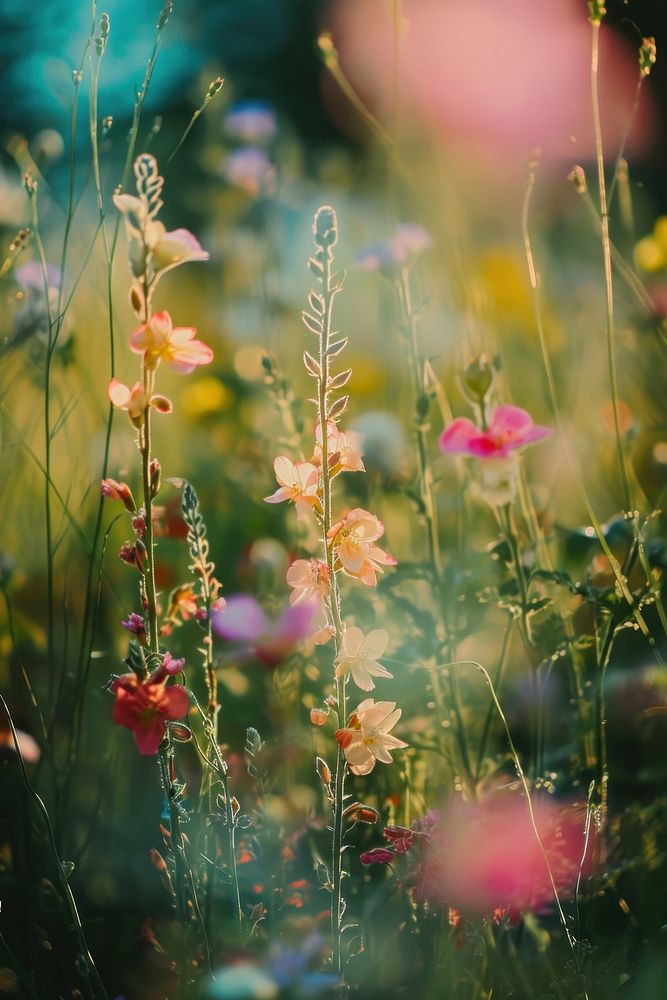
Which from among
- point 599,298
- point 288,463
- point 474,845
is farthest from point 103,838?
point 599,298

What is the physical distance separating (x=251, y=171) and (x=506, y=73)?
0.55 meters

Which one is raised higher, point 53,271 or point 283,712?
point 53,271

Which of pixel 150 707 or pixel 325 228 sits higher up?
pixel 325 228

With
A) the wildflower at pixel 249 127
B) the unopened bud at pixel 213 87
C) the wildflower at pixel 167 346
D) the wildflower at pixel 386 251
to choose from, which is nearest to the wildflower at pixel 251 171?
the wildflower at pixel 249 127

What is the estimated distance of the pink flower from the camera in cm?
52

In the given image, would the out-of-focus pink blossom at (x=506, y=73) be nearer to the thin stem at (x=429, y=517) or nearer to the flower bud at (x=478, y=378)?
the thin stem at (x=429, y=517)

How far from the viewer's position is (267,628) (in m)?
0.89

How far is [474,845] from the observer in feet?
2.27

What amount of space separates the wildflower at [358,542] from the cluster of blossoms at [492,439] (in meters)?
0.06

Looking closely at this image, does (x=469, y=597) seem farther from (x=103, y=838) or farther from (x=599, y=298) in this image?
(x=599, y=298)

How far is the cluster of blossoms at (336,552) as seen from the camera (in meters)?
0.50

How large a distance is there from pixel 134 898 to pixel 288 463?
0.48 m

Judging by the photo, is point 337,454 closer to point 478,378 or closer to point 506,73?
point 478,378

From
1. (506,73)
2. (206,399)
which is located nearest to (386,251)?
(206,399)
